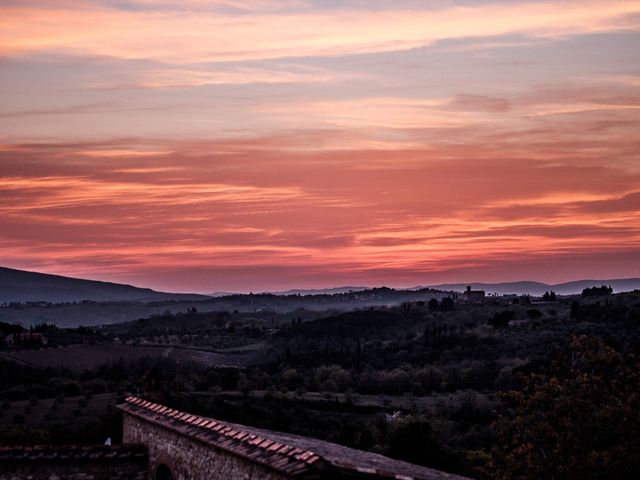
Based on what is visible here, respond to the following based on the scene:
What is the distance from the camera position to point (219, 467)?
14195 mm

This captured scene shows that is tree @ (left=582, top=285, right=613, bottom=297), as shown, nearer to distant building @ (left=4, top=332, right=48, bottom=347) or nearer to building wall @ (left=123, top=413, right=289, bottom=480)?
distant building @ (left=4, top=332, right=48, bottom=347)

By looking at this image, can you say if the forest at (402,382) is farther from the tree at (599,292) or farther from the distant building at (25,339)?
the tree at (599,292)

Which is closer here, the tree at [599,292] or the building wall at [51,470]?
the building wall at [51,470]

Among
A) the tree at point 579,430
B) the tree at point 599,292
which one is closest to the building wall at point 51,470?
the tree at point 579,430

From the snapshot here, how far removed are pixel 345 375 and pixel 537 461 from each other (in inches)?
1962

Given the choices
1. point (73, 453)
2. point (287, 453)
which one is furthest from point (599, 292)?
point (287, 453)

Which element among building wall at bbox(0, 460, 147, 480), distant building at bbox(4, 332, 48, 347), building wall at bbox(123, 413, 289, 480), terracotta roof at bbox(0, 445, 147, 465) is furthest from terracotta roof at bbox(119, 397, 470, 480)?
distant building at bbox(4, 332, 48, 347)

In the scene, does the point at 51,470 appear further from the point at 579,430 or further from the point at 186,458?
the point at 579,430

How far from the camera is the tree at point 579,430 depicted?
25594 mm

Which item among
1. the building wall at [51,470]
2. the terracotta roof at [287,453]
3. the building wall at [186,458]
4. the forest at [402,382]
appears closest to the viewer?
the terracotta roof at [287,453]

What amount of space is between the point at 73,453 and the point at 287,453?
278 inches

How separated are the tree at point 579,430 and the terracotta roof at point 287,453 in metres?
12.1

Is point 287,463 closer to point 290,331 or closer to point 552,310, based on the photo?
point 552,310

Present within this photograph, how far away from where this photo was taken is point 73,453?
17.9 m
